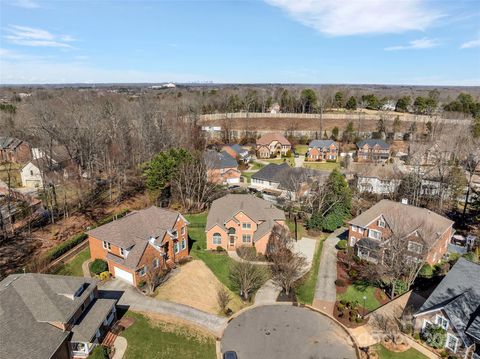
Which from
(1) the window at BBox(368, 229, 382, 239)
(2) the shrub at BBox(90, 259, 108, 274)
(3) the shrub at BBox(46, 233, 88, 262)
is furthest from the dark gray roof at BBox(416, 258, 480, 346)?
(3) the shrub at BBox(46, 233, 88, 262)

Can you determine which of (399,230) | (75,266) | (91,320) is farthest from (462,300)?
(75,266)

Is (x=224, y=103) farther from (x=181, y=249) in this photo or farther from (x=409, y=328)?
(x=409, y=328)

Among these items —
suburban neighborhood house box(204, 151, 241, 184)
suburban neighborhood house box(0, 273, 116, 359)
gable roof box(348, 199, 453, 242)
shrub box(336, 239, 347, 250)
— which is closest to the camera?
suburban neighborhood house box(0, 273, 116, 359)

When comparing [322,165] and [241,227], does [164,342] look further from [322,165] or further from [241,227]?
[322,165]

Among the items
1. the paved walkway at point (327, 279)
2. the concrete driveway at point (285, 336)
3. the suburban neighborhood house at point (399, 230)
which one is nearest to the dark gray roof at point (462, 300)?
the suburban neighborhood house at point (399, 230)

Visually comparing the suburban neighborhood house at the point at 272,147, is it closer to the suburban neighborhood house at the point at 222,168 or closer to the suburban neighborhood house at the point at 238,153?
the suburban neighborhood house at the point at 238,153

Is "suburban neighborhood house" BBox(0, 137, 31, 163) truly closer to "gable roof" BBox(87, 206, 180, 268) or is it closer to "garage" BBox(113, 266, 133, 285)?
"gable roof" BBox(87, 206, 180, 268)

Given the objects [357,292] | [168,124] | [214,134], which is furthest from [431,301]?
[214,134]
